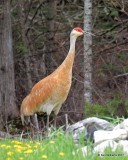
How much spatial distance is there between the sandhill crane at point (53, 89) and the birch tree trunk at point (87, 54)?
199cm

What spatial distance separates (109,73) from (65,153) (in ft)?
31.5

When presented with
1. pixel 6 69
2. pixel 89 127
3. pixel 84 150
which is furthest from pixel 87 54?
pixel 84 150

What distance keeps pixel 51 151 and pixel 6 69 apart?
9.48 m

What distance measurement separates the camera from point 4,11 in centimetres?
1748

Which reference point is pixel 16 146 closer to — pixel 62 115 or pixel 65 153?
pixel 65 153

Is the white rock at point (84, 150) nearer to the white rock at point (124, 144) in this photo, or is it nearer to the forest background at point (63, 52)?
the white rock at point (124, 144)

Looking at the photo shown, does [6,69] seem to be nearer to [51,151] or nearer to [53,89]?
[53,89]

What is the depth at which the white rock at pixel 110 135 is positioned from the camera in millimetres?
9227

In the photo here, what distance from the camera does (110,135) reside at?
930 cm

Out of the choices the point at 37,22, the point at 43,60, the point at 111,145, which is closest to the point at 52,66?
the point at 43,60

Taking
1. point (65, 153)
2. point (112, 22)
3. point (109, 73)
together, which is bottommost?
point (65, 153)

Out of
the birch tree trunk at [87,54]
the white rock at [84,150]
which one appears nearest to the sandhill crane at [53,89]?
the birch tree trunk at [87,54]

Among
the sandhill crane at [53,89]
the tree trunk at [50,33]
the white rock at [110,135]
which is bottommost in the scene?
the white rock at [110,135]

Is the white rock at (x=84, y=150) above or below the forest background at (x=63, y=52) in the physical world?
below
